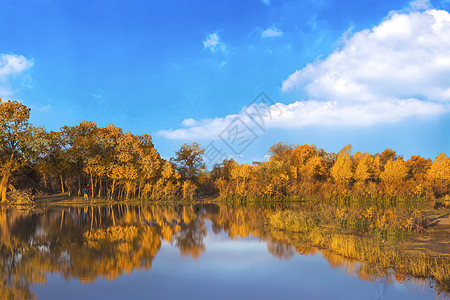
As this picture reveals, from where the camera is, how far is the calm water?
7.59 meters

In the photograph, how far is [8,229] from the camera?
57.3 ft

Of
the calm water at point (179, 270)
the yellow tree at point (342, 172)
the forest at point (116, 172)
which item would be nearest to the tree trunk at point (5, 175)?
the forest at point (116, 172)

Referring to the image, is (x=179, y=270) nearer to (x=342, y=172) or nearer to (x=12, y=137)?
(x=12, y=137)

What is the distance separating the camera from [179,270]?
9664 mm

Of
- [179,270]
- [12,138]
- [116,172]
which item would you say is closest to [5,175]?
[12,138]

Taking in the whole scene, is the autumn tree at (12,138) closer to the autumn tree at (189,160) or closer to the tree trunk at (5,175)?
the tree trunk at (5,175)

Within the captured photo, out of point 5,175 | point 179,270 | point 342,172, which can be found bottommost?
point 179,270

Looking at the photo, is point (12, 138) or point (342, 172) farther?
point (342, 172)

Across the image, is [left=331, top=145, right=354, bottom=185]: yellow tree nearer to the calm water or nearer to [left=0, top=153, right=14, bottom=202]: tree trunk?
the calm water

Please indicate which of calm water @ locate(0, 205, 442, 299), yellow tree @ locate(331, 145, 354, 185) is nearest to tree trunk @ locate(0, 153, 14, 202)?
calm water @ locate(0, 205, 442, 299)

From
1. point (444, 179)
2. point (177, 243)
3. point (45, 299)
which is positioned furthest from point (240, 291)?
point (444, 179)

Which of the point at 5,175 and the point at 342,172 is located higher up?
the point at 5,175

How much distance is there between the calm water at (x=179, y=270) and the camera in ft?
24.9

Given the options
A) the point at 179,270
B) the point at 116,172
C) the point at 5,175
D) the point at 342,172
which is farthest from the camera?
the point at 342,172
